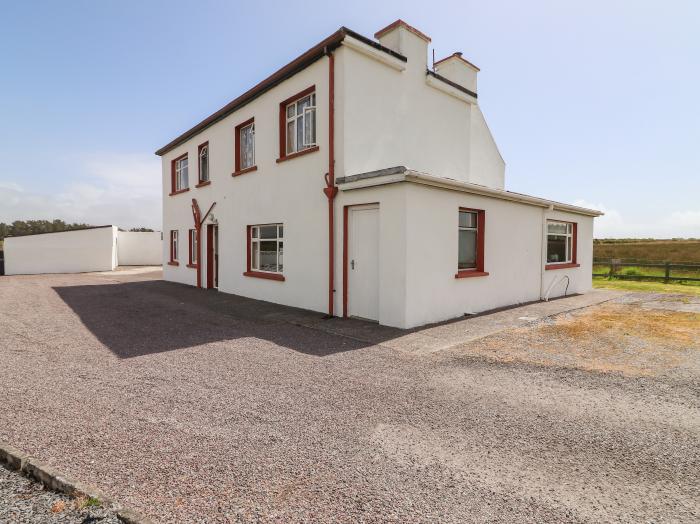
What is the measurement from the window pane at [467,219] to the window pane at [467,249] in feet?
0.52

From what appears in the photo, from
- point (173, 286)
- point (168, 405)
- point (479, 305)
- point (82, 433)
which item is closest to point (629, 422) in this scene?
point (168, 405)

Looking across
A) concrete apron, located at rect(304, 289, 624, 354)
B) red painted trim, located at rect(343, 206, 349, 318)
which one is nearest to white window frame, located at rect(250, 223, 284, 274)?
red painted trim, located at rect(343, 206, 349, 318)

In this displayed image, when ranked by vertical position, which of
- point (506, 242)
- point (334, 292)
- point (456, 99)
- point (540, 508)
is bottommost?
point (540, 508)

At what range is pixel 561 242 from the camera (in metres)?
14.0

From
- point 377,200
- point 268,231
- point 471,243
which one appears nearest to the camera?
point 377,200

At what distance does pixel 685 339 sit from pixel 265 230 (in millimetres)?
10797

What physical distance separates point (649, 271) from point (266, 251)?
20.8 metres

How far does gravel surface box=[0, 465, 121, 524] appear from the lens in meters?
2.61

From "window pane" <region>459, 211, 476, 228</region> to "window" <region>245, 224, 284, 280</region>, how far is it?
5.20 meters

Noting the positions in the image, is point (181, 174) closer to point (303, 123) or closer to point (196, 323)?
point (303, 123)

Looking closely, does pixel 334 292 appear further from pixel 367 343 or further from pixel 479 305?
pixel 479 305

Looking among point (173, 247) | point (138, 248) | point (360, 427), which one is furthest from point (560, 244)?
point (138, 248)

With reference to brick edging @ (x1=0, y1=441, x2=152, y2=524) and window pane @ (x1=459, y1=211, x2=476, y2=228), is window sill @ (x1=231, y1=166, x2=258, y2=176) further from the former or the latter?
brick edging @ (x1=0, y1=441, x2=152, y2=524)

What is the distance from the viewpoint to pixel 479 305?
10.4m
